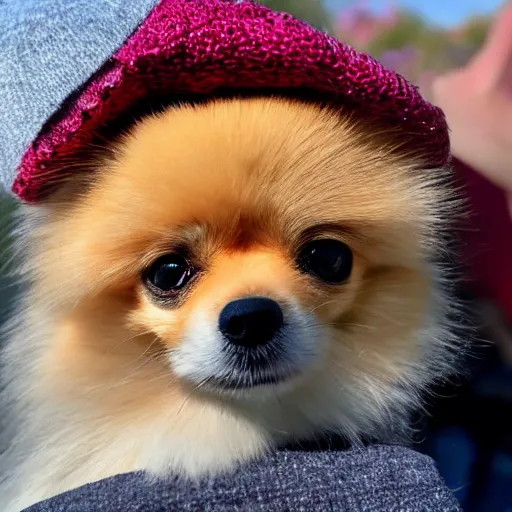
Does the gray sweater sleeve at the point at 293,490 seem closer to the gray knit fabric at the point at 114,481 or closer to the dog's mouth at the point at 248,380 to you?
the gray knit fabric at the point at 114,481

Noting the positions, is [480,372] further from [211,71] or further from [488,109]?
[211,71]

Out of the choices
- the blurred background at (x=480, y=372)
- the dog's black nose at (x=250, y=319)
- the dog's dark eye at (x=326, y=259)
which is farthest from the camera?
the blurred background at (x=480, y=372)

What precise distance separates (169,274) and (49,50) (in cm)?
34

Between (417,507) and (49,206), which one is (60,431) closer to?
(49,206)

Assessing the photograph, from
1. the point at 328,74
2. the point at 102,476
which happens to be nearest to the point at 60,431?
the point at 102,476

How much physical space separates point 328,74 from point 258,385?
0.44 m

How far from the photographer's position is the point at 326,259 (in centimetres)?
92

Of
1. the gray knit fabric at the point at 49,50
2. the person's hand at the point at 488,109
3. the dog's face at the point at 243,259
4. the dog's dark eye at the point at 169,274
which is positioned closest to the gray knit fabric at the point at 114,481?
the gray knit fabric at the point at 49,50

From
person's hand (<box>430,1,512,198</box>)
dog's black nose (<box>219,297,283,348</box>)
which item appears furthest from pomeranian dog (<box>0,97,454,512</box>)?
person's hand (<box>430,1,512,198</box>)

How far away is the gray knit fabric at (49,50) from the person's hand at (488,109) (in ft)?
3.02

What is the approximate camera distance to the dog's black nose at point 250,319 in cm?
81

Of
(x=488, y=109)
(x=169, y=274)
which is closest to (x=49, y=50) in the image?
(x=169, y=274)

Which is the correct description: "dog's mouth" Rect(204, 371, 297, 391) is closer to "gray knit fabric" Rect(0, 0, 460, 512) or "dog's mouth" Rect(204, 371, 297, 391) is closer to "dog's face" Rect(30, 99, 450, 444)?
"dog's face" Rect(30, 99, 450, 444)

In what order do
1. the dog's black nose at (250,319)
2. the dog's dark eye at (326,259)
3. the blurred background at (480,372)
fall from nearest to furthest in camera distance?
1. the dog's black nose at (250,319)
2. the dog's dark eye at (326,259)
3. the blurred background at (480,372)
